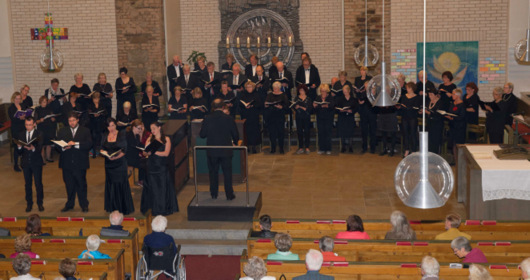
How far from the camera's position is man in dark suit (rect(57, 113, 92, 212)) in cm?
1191

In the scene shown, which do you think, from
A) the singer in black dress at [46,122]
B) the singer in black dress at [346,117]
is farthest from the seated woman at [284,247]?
the singer in black dress at [46,122]

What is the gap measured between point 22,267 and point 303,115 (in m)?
9.20

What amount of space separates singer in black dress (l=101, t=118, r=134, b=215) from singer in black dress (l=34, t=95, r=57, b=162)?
157 inches

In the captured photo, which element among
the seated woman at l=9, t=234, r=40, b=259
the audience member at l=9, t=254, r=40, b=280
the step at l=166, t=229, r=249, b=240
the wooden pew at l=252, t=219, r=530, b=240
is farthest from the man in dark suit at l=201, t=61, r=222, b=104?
the audience member at l=9, t=254, r=40, b=280

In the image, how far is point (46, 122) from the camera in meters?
15.5

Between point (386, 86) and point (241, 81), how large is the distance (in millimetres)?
8872

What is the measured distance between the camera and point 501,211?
10852mm

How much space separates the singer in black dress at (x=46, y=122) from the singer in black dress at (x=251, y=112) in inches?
157

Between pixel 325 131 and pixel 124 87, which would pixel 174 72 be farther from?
pixel 325 131

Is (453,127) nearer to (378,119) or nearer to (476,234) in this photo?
(378,119)

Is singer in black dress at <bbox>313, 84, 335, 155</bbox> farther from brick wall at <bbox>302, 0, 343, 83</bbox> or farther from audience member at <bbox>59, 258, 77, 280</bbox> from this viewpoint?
audience member at <bbox>59, 258, 77, 280</bbox>

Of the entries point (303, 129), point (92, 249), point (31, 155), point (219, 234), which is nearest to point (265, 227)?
point (92, 249)

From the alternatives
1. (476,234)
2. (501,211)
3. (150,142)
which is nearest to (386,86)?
(476,234)

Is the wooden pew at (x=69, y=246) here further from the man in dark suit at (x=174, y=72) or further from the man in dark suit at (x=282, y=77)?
the man in dark suit at (x=174, y=72)
